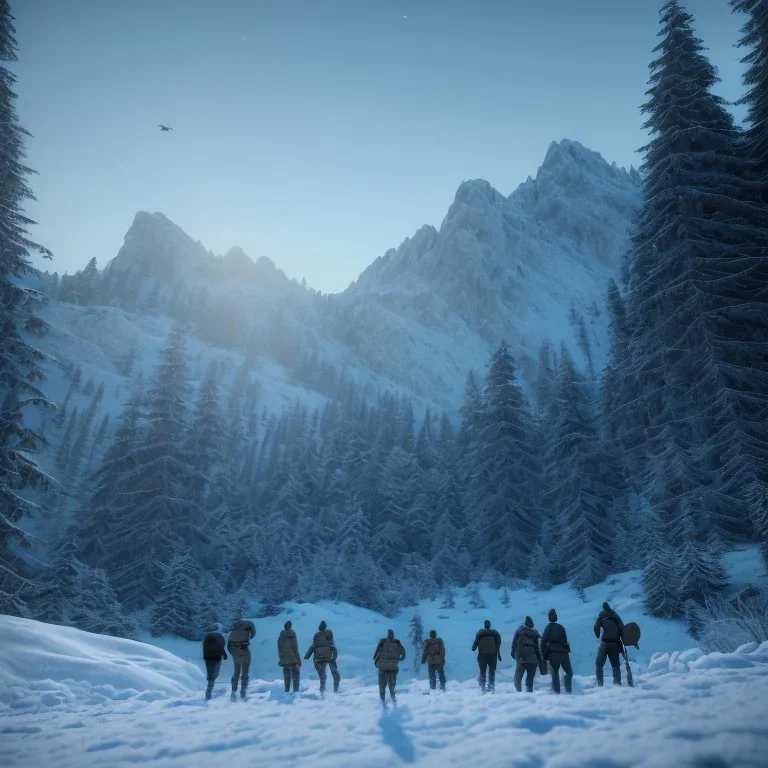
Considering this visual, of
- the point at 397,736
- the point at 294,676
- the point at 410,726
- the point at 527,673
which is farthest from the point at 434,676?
the point at 397,736

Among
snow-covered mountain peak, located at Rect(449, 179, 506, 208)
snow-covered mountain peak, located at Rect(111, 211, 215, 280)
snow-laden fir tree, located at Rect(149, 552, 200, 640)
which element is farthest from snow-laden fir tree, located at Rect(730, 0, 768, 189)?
snow-covered mountain peak, located at Rect(449, 179, 506, 208)

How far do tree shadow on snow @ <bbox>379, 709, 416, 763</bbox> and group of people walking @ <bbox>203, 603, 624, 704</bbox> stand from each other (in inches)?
62.4

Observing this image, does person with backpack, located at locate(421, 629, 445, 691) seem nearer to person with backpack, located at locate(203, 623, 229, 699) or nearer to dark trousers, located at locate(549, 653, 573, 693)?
dark trousers, located at locate(549, 653, 573, 693)

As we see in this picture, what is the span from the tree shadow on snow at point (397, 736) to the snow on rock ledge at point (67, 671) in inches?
250

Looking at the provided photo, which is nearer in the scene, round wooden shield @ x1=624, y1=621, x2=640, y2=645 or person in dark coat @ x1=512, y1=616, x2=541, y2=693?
round wooden shield @ x1=624, y1=621, x2=640, y2=645

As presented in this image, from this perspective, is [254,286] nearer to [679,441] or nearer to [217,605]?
[217,605]

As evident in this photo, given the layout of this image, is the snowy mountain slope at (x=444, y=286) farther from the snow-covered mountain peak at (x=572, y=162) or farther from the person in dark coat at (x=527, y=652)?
the person in dark coat at (x=527, y=652)

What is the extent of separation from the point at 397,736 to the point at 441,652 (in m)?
6.76

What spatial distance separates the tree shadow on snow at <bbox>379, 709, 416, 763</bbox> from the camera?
5387 millimetres

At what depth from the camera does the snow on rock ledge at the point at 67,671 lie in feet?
30.8

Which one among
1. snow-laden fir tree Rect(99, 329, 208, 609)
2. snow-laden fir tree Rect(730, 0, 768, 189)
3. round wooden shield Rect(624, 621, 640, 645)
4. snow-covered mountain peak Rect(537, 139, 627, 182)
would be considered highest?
snow-covered mountain peak Rect(537, 139, 627, 182)

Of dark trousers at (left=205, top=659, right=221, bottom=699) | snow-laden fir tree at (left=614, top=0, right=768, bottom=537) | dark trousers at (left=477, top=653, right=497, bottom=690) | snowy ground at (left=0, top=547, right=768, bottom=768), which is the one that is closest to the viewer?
snowy ground at (left=0, top=547, right=768, bottom=768)

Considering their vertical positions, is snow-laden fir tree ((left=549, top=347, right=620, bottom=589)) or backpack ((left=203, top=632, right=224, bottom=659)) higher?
snow-laden fir tree ((left=549, top=347, right=620, bottom=589))

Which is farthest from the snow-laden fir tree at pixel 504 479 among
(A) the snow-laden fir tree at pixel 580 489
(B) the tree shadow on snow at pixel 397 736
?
(B) the tree shadow on snow at pixel 397 736
